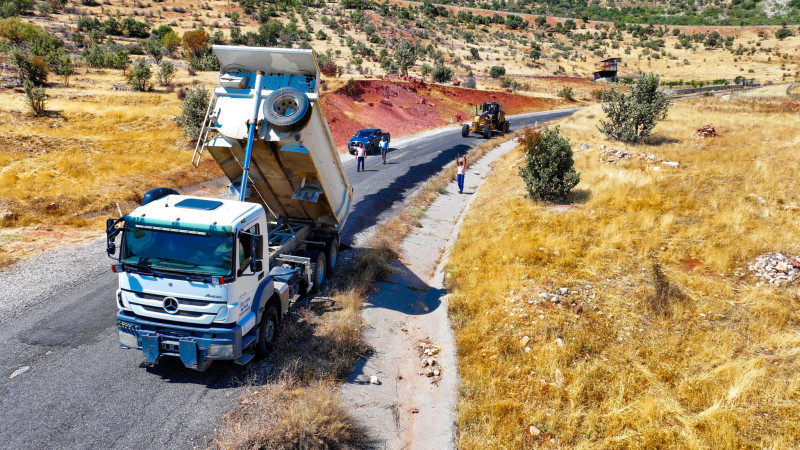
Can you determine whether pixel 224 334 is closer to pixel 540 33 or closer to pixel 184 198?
pixel 184 198

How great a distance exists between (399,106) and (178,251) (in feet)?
129

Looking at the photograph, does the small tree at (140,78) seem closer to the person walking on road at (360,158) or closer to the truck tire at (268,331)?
the person walking on road at (360,158)

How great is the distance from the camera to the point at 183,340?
693cm

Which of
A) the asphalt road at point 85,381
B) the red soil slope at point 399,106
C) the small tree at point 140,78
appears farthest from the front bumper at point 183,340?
the small tree at point 140,78

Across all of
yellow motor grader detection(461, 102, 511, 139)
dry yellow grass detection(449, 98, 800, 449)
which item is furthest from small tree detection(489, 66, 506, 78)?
dry yellow grass detection(449, 98, 800, 449)

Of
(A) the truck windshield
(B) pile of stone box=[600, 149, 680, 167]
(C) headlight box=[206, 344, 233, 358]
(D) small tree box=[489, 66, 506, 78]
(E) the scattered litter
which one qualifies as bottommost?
(C) headlight box=[206, 344, 233, 358]

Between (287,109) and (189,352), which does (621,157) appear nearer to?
(287,109)

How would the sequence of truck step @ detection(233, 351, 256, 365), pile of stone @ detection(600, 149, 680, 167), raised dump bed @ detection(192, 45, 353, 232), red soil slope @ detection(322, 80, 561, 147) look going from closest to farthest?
truck step @ detection(233, 351, 256, 365) < raised dump bed @ detection(192, 45, 353, 232) < pile of stone @ detection(600, 149, 680, 167) < red soil slope @ detection(322, 80, 561, 147)

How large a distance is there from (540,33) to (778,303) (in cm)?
10650

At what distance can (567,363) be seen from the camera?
8.20m

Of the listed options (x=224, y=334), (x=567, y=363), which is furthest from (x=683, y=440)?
(x=224, y=334)

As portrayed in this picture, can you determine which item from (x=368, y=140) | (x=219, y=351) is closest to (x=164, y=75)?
(x=368, y=140)

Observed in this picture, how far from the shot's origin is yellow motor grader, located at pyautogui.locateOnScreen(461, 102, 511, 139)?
36.4 metres

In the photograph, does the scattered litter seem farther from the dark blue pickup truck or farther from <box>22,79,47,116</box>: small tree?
<box>22,79,47,116</box>: small tree
